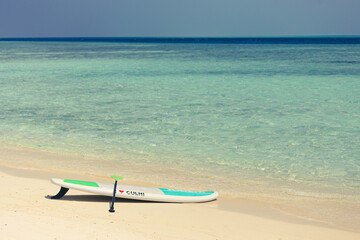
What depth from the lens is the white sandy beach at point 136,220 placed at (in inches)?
265

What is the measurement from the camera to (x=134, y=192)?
28.1 ft

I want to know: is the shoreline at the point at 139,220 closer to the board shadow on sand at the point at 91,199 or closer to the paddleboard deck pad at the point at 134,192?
the board shadow on sand at the point at 91,199

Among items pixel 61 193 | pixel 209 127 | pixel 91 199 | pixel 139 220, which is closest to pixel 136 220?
pixel 139 220

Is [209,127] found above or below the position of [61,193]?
above

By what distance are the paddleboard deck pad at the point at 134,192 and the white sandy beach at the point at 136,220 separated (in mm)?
129

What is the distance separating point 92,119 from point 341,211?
1146cm

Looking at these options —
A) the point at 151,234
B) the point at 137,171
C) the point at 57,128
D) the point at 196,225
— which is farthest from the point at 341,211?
the point at 57,128

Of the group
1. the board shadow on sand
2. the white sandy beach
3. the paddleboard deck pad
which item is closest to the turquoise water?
the paddleboard deck pad

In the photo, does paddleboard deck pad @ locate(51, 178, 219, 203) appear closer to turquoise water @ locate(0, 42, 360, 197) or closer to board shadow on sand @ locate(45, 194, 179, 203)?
board shadow on sand @ locate(45, 194, 179, 203)

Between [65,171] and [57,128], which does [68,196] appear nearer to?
[65,171]

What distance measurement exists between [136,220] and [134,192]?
3.33 ft

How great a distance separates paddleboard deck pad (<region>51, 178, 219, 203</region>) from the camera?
8.48 meters

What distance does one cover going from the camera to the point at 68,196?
870 centimetres

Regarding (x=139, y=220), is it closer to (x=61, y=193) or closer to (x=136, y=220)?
(x=136, y=220)
